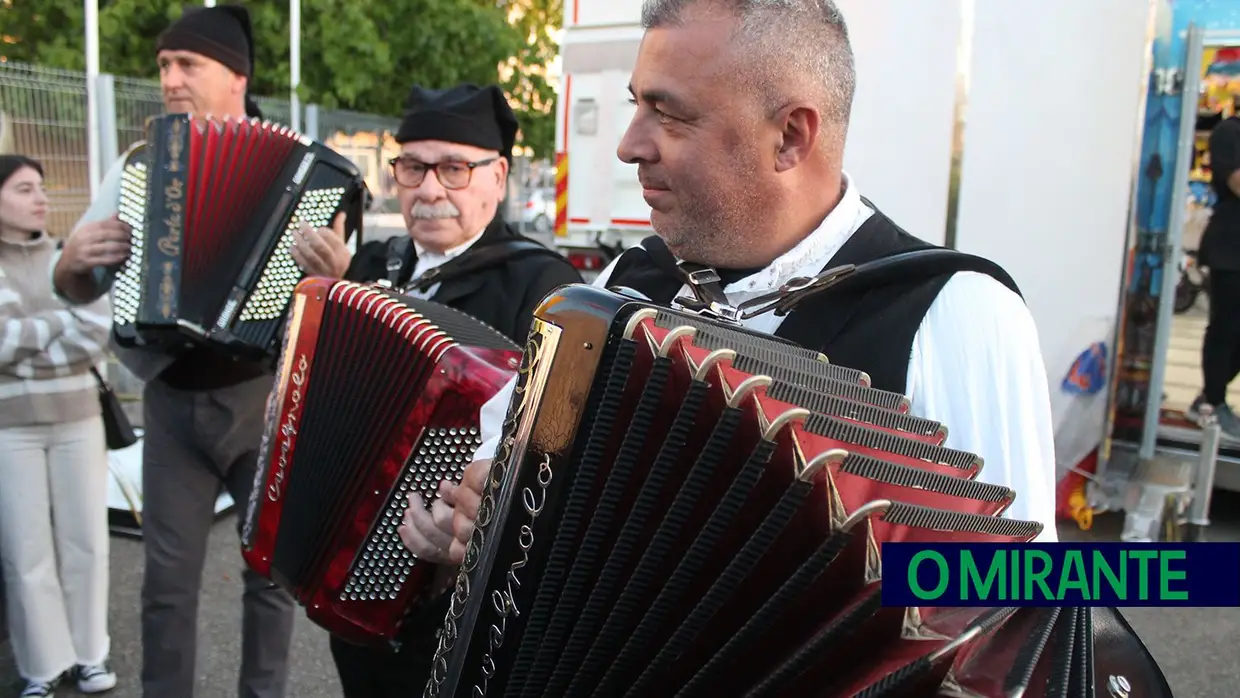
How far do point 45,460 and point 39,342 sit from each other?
1.39 feet

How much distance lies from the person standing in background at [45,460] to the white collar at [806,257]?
2.49 meters

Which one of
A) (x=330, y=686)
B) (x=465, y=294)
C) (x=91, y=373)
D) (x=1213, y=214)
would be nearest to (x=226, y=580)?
(x=330, y=686)

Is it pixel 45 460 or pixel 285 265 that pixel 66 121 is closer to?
pixel 45 460

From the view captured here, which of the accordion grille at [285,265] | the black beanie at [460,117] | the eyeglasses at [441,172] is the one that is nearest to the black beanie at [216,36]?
the accordion grille at [285,265]

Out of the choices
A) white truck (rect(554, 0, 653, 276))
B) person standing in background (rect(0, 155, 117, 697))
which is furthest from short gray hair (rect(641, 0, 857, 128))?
white truck (rect(554, 0, 653, 276))

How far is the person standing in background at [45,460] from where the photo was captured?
10.0 feet

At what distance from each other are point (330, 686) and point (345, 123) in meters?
6.54

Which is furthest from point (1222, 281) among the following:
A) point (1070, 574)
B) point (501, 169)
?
point (1070, 574)

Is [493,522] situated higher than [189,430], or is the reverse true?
[493,522]

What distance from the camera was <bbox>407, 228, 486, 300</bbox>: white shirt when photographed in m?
2.38

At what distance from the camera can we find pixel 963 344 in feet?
4.09

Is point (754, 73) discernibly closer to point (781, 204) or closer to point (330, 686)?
point (781, 204)

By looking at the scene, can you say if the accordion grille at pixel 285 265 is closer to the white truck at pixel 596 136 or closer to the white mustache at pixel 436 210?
the white mustache at pixel 436 210

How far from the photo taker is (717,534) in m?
0.99
